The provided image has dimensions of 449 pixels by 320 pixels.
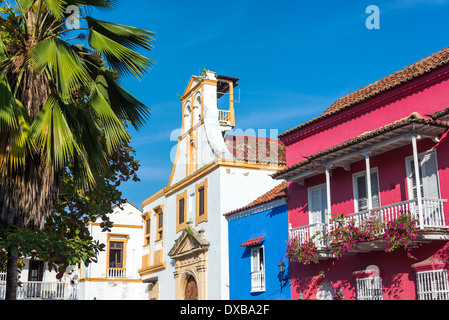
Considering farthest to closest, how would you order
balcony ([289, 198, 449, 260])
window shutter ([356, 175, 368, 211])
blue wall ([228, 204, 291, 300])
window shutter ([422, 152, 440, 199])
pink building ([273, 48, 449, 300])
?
blue wall ([228, 204, 291, 300])
window shutter ([356, 175, 368, 211])
window shutter ([422, 152, 440, 199])
pink building ([273, 48, 449, 300])
balcony ([289, 198, 449, 260])

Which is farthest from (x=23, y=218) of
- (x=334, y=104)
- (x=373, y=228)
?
(x=334, y=104)

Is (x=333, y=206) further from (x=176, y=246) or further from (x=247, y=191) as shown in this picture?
(x=176, y=246)

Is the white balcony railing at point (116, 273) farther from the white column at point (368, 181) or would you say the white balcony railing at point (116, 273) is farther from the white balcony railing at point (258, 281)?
the white column at point (368, 181)

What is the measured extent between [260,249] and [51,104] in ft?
41.3

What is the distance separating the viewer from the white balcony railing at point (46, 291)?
28.7 metres

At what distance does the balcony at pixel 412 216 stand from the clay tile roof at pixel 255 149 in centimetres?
947

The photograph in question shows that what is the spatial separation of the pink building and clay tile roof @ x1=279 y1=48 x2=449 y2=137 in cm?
5

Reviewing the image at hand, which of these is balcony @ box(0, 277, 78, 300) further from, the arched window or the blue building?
the blue building

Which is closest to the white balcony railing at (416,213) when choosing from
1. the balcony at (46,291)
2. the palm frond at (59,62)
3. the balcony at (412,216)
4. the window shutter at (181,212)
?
the balcony at (412,216)

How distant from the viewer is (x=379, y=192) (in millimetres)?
15398

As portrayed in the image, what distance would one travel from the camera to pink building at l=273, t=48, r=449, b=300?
1345cm

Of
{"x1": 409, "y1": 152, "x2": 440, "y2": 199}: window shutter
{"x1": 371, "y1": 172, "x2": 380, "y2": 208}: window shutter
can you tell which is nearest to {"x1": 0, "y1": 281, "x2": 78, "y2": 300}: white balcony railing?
{"x1": 371, "y1": 172, "x2": 380, "y2": 208}: window shutter

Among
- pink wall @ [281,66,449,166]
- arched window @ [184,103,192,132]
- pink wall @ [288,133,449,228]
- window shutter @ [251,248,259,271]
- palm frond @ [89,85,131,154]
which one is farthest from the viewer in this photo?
arched window @ [184,103,192,132]

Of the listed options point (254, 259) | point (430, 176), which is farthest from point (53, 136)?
point (254, 259)
